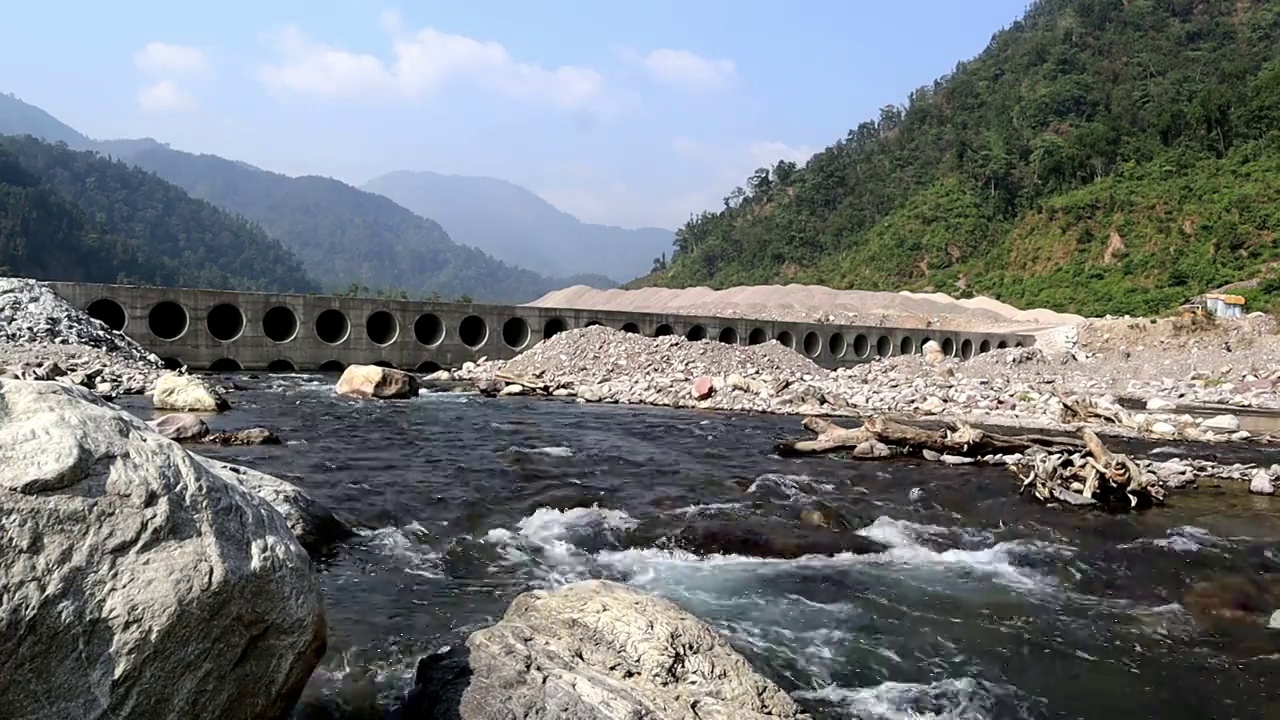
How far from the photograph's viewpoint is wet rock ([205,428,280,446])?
11977 millimetres

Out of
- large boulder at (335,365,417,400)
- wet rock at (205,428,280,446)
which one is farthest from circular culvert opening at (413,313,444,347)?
wet rock at (205,428,280,446)

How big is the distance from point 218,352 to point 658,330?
51.9 feet

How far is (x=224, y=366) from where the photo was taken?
78.1ft

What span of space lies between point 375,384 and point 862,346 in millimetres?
25867

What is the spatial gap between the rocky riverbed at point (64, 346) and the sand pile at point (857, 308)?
1269 inches

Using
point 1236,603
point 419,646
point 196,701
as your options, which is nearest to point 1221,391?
point 1236,603

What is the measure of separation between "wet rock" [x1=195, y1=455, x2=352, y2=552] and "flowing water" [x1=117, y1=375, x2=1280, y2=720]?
0.23 m

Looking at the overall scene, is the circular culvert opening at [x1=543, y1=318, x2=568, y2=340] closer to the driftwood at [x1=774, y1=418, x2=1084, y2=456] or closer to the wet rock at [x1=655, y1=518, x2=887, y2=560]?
the driftwood at [x1=774, y1=418, x2=1084, y2=456]

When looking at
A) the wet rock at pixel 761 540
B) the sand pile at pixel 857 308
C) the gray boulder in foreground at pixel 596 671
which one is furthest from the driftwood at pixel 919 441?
the sand pile at pixel 857 308

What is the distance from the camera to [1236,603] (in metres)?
7.15

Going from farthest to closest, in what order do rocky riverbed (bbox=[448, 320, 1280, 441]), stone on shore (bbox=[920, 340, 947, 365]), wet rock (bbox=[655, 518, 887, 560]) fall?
stone on shore (bbox=[920, 340, 947, 365])
rocky riverbed (bbox=[448, 320, 1280, 441])
wet rock (bbox=[655, 518, 887, 560])

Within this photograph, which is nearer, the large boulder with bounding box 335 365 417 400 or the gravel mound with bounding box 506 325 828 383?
the large boulder with bounding box 335 365 417 400

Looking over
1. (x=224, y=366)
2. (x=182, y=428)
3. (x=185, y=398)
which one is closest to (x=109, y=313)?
(x=224, y=366)

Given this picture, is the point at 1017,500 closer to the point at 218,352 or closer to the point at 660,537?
the point at 660,537
